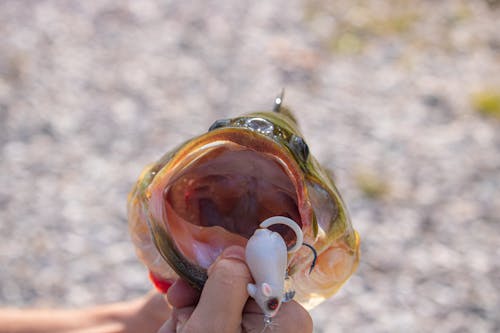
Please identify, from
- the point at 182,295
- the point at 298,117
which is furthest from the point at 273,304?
the point at 298,117

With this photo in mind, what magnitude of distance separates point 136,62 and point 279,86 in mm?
1042

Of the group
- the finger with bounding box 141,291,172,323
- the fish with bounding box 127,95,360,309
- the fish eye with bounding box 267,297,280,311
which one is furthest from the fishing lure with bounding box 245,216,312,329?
the finger with bounding box 141,291,172,323

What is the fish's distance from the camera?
1.31m

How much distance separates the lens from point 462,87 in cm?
493

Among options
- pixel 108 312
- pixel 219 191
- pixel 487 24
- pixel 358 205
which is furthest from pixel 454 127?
pixel 219 191

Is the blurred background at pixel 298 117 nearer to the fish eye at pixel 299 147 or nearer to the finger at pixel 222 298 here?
the fish eye at pixel 299 147

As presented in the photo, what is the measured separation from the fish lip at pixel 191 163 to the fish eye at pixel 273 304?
0.44 ft

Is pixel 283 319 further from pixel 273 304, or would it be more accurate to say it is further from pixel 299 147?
pixel 299 147

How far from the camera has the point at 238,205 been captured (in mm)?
1613

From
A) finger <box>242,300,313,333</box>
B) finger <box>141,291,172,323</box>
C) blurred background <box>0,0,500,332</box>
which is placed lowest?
blurred background <box>0,0,500,332</box>

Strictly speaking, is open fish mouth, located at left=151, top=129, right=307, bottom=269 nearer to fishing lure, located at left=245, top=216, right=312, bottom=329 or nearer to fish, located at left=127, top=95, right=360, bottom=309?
fish, located at left=127, top=95, right=360, bottom=309

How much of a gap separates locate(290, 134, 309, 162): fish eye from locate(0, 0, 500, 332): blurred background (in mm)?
1957

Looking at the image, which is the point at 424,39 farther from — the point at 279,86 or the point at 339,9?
the point at 279,86

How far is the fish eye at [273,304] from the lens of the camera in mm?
1222
